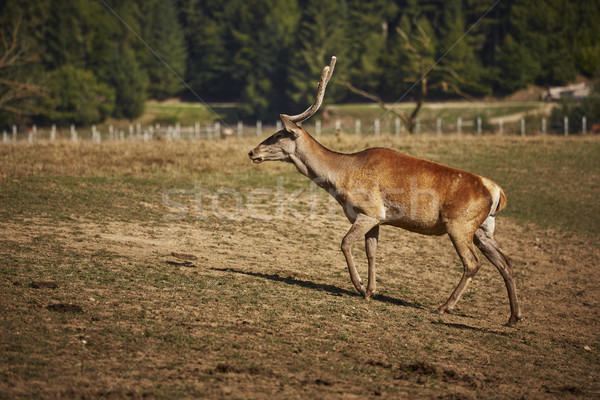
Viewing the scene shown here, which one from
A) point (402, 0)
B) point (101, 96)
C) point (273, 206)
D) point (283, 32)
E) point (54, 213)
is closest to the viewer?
point (54, 213)

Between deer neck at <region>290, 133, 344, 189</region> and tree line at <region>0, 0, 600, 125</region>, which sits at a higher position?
tree line at <region>0, 0, 600, 125</region>

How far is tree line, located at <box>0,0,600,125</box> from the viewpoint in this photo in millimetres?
86062

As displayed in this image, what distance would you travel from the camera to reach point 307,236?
59.8 feet

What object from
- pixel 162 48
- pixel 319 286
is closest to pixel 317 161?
pixel 319 286

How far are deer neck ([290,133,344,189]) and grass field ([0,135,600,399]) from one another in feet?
6.15

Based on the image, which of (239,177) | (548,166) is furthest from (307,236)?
(548,166)

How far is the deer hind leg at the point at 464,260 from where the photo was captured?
498 inches

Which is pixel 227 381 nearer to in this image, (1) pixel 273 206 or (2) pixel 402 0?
(1) pixel 273 206

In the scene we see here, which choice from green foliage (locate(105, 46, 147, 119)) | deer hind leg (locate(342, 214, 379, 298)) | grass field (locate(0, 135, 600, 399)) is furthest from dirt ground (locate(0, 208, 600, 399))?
green foliage (locate(105, 46, 147, 119))

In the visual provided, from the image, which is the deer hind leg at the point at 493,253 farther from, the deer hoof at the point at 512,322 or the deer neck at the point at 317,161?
the deer neck at the point at 317,161

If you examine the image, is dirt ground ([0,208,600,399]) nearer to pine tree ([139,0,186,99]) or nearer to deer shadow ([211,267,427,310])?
deer shadow ([211,267,427,310])

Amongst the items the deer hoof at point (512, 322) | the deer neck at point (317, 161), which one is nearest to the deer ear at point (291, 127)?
the deer neck at point (317, 161)

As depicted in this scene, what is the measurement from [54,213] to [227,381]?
9.81 m

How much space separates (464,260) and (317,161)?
3.05 metres
